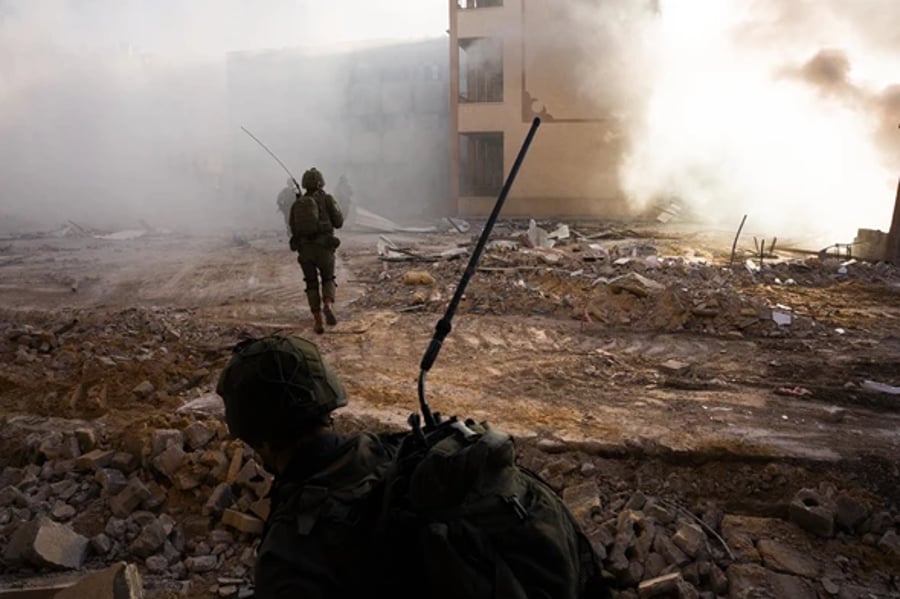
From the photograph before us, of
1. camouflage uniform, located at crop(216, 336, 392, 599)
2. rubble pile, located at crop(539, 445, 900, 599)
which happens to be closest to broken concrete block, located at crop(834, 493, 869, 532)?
rubble pile, located at crop(539, 445, 900, 599)

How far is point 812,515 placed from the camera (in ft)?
11.5

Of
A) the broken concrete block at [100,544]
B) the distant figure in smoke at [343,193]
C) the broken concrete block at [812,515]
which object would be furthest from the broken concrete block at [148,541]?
the distant figure in smoke at [343,193]

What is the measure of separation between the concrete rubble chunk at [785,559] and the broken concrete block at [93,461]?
3.94 meters

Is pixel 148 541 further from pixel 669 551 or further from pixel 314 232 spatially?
pixel 314 232

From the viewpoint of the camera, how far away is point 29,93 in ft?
90.3

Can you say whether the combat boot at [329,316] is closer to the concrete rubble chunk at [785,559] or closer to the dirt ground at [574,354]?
the dirt ground at [574,354]

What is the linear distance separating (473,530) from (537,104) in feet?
74.0

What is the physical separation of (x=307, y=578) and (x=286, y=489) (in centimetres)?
27

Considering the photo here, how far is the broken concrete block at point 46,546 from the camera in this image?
3479 millimetres

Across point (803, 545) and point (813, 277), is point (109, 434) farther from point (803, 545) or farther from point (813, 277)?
point (813, 277)

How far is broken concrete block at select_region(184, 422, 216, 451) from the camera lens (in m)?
4.44

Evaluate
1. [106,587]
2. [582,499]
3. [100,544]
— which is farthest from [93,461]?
[582,499]

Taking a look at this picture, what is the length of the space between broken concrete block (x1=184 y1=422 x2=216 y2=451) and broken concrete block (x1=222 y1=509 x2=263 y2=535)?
765 millimetres

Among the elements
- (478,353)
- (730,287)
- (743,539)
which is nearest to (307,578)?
(743,539)
